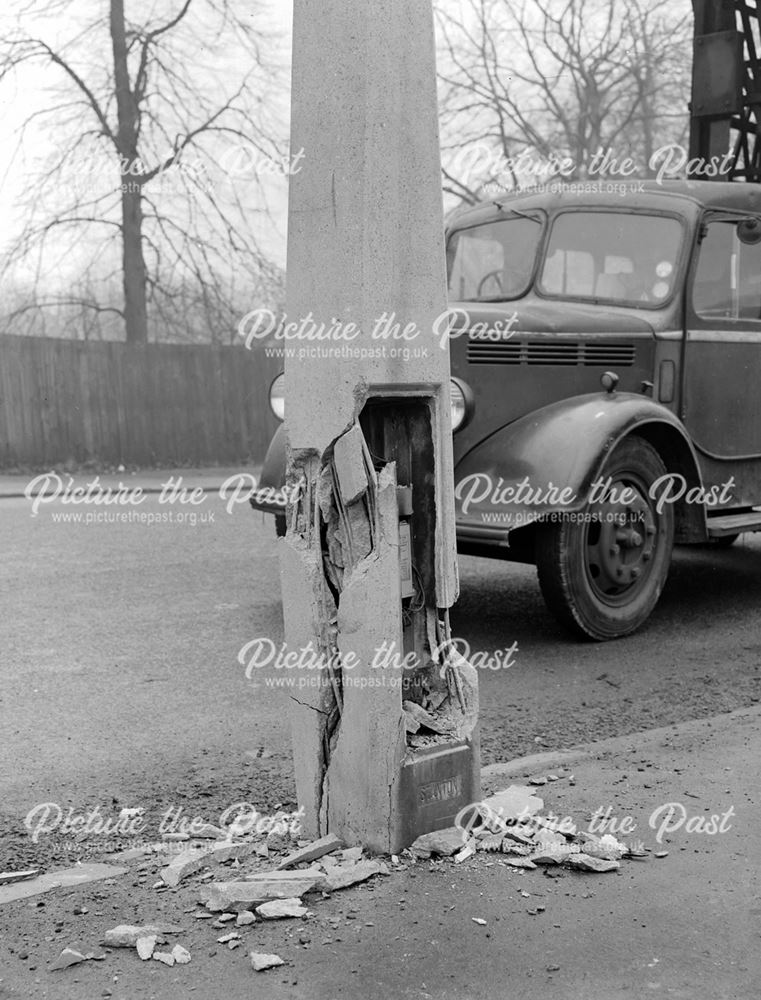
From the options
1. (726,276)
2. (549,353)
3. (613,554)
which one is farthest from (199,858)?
(726,276)

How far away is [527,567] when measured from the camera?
9133mm

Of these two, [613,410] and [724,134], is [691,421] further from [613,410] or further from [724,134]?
[724,134]

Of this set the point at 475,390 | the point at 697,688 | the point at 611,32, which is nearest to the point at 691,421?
the point at 475,390

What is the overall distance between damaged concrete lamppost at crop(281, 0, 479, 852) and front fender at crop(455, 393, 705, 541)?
2.61 m

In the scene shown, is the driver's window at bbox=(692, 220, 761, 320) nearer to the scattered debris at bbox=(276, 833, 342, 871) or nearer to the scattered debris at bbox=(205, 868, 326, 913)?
the scattered debris at bbox=(276, 833, 342, 871)

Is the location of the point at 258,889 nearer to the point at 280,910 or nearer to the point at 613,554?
the point at 280,910

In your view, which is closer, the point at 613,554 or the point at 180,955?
the point at 180,955

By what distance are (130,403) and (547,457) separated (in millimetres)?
15058

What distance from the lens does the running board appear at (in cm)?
721

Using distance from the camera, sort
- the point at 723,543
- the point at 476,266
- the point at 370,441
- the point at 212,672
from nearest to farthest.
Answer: the point at 370,441 < the point at 212,672 < the point at 476,266 < the point at 723,543

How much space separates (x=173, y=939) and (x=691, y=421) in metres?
5.35

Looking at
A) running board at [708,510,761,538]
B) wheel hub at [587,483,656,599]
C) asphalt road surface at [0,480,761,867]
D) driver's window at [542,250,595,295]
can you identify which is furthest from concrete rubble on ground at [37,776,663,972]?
driver's window at [542,250,595,295]

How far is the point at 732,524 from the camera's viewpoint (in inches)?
286

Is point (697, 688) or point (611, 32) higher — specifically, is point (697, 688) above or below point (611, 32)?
below
